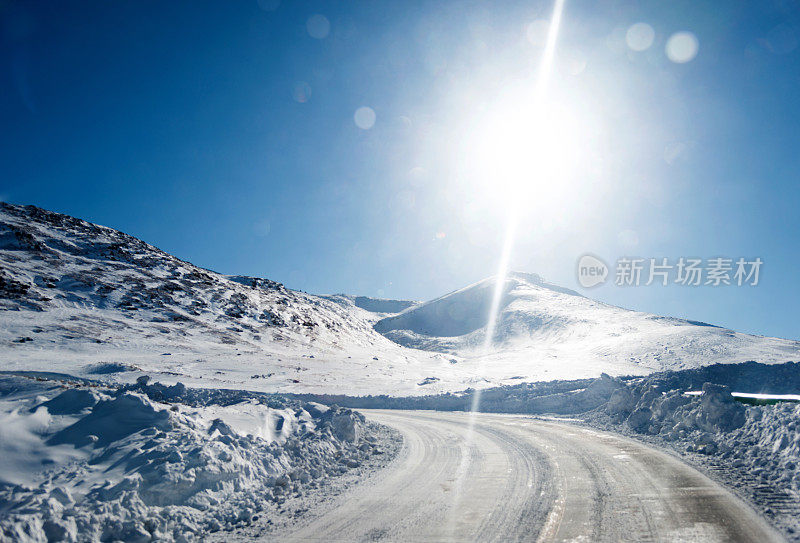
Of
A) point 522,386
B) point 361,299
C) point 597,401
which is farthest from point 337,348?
point 361,299

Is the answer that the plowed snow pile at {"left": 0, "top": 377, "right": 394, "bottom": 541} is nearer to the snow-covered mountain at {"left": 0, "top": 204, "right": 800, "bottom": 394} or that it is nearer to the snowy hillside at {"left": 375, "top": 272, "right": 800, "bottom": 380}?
the snow-covered mountain at {"left": 0, "top": 204, "right": 800, "bottom": 394}

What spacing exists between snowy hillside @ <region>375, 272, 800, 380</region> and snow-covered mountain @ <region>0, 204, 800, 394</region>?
0.42m

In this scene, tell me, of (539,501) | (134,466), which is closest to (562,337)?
(539,501)

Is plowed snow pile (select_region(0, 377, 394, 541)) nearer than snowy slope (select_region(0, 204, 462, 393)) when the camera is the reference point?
Yes

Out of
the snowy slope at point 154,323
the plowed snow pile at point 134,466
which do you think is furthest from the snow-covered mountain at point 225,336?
the plowed snow pile at point 134,466

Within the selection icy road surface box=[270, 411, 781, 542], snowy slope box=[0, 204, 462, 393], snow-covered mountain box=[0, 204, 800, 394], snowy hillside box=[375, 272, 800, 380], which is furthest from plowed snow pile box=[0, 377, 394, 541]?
snowy hillside box=[375, 272, 800, 380]

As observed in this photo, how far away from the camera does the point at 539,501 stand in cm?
736

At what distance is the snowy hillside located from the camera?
1962 inches

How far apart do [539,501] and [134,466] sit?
7.38 meters

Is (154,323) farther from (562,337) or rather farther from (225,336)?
(562,337)

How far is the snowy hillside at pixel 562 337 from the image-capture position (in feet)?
164

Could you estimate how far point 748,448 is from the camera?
9.52 metres

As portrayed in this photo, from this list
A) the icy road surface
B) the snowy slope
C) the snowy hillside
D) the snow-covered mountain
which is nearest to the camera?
the icy road surface

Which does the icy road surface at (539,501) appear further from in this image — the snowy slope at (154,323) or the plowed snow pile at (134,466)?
the snowy slope at (154,323)
